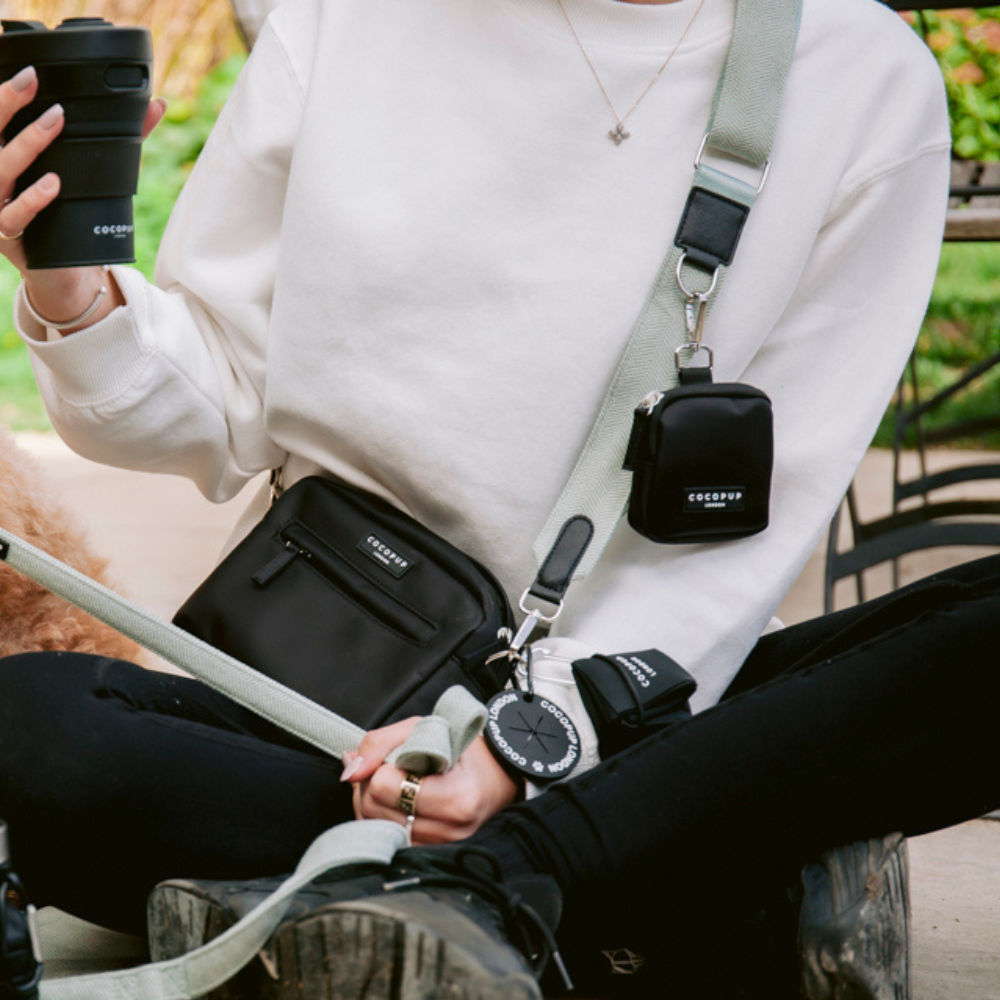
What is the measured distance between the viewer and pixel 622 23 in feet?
5.17

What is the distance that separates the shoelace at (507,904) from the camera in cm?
108

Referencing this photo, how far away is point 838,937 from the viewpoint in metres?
1.21

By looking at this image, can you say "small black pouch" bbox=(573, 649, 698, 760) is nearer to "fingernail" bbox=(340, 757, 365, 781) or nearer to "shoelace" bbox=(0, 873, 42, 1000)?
"fingernail" bbox=(340, 757, 365, 781)

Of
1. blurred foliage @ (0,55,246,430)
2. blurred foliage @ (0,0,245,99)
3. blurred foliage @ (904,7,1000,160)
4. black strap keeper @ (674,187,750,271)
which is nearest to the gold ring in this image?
black strap keeper @ (674,187,750,271)

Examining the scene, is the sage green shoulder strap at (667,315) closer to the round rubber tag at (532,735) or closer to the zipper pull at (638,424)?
the zipper pull at (638,424)

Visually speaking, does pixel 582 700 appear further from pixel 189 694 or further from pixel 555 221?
pixel 555 221

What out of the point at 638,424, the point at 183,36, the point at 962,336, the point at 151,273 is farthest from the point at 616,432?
the point at 183,36

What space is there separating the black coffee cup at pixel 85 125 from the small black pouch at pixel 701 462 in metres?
0.59

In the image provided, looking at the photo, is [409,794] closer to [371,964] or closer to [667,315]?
[371,964]

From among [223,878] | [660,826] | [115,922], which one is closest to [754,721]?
[660,826]

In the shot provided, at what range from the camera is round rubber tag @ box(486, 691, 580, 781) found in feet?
4.31

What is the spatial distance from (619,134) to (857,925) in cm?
90

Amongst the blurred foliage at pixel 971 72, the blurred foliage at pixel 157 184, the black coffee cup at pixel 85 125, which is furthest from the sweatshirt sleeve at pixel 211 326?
the blurred foliage at pixel 157 184

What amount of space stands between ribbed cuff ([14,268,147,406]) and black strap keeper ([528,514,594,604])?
505 mm
